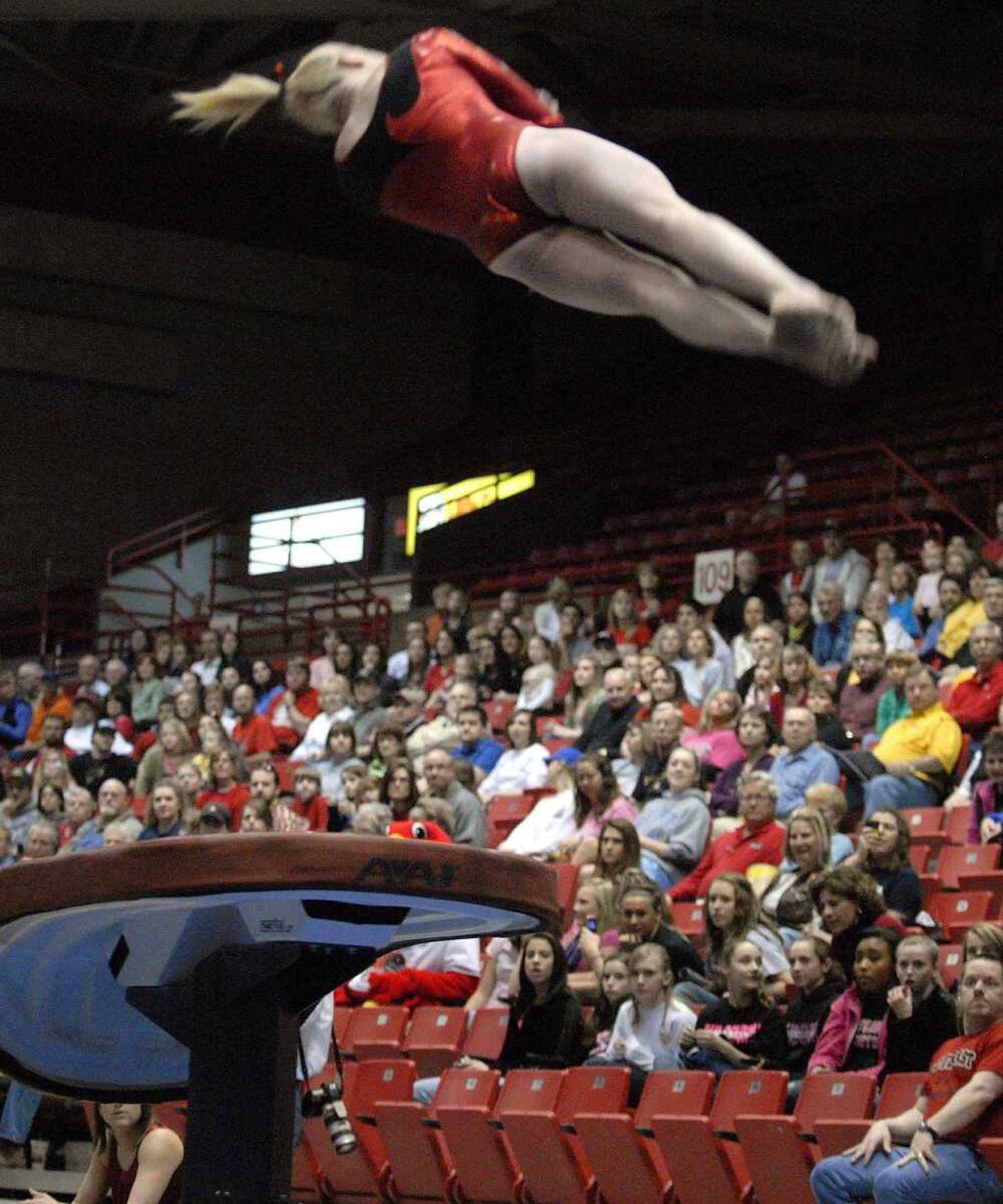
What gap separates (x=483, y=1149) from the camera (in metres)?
6.61

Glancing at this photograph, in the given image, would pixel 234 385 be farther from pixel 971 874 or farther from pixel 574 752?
pixel 971 874

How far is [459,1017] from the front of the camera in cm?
750

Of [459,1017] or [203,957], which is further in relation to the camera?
[459,1017]

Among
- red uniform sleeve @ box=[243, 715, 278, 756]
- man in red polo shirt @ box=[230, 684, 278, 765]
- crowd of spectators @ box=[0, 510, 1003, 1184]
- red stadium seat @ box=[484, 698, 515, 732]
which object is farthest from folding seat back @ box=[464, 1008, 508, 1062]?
red uniform sleeve @ box=[243, 715, 278, 756]

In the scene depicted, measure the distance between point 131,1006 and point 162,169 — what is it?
17.3m

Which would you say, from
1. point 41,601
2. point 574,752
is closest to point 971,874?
point 574,752

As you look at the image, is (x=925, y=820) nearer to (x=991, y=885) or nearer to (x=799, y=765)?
(x=799, y=765)

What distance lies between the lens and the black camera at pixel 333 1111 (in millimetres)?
3457

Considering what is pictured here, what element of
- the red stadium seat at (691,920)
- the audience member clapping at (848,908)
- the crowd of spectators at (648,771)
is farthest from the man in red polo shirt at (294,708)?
the audience member clapping at (848,908)

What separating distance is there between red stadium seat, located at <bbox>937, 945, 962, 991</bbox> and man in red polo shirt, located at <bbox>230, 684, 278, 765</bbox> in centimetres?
652

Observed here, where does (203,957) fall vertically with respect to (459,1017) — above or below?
above

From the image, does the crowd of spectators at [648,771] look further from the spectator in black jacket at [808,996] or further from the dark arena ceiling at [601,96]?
the dark arena ceiling at [601,96]

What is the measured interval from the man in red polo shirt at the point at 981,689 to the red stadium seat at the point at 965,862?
1103 millimetres

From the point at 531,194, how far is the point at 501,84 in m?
0.31
